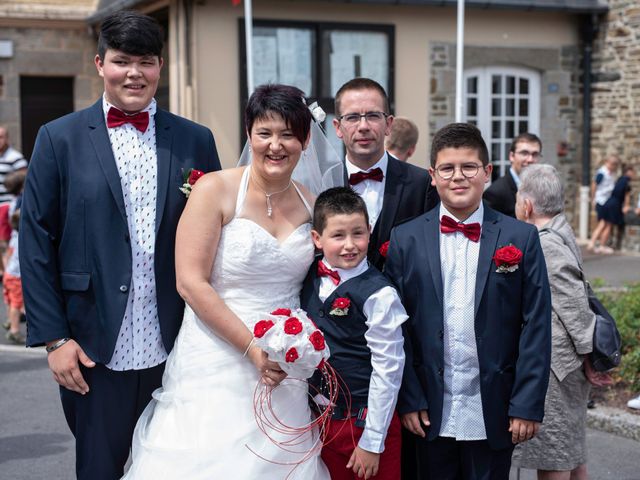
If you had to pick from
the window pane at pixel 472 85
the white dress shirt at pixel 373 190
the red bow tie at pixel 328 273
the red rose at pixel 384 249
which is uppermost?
the window pane at pixel 472 85

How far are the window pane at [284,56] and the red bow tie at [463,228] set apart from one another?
1034cm

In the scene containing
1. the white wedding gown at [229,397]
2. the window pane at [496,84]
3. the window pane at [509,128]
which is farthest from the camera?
the window pane at [509,128]

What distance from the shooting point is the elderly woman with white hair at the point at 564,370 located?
13.6ft

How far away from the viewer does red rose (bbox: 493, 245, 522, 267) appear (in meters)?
3.38

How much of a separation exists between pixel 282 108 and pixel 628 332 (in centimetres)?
452

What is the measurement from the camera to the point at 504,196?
6508mm

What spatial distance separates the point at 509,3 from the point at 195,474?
13.0 metres

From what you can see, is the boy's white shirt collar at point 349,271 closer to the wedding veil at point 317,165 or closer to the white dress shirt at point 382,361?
the white dress shirt at point 382,361

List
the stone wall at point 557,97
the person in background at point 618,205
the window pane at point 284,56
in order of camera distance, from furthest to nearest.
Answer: the stone wall at point 557,97, the person in background at point 618,205, the window pane at point 284,56

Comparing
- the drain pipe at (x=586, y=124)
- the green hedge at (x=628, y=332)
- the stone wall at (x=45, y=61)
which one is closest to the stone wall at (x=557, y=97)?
the drain pipe at (x=586, y=124)

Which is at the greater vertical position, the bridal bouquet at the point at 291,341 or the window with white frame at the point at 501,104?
the window with white frame at the point at 501,104

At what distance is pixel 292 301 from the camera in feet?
11.3

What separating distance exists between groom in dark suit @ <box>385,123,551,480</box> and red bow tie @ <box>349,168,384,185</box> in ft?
1.69

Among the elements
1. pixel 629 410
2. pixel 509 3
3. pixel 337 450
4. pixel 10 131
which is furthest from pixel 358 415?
pixel 10 131
